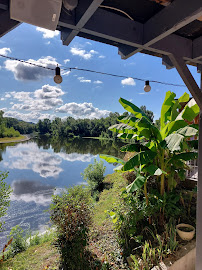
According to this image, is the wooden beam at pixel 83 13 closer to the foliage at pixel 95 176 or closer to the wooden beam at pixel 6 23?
the wooden beam at pixel 6 23

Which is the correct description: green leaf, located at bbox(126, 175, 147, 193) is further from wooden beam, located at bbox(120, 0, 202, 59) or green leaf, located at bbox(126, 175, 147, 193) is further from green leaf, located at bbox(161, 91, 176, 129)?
wooden beam, located at bbox(120, 0, 202, 59)

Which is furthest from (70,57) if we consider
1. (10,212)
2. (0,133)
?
(10,212)

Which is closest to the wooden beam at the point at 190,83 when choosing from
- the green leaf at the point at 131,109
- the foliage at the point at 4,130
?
the green leaf at the point at 131,109

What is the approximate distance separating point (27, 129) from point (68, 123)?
34.9 feet

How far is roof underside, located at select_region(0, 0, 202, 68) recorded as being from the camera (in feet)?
4.04

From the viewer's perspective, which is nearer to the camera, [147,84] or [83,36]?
[83,36]

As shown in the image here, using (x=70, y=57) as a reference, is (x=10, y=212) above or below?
below

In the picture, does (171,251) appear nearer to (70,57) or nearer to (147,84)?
(147,84)

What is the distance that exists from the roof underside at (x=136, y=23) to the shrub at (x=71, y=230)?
2.10 m

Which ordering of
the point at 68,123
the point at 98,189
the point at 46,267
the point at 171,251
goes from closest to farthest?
the point at 171,251, the point at 46,267, the point at 98,189, the point at 68,123

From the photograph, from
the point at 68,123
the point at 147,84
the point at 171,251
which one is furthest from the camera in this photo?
the point at 68,123

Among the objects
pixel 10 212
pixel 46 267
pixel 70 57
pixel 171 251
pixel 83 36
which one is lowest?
pixel 10 212

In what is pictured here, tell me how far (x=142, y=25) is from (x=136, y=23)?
0.20ft

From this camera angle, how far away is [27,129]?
4569cm
